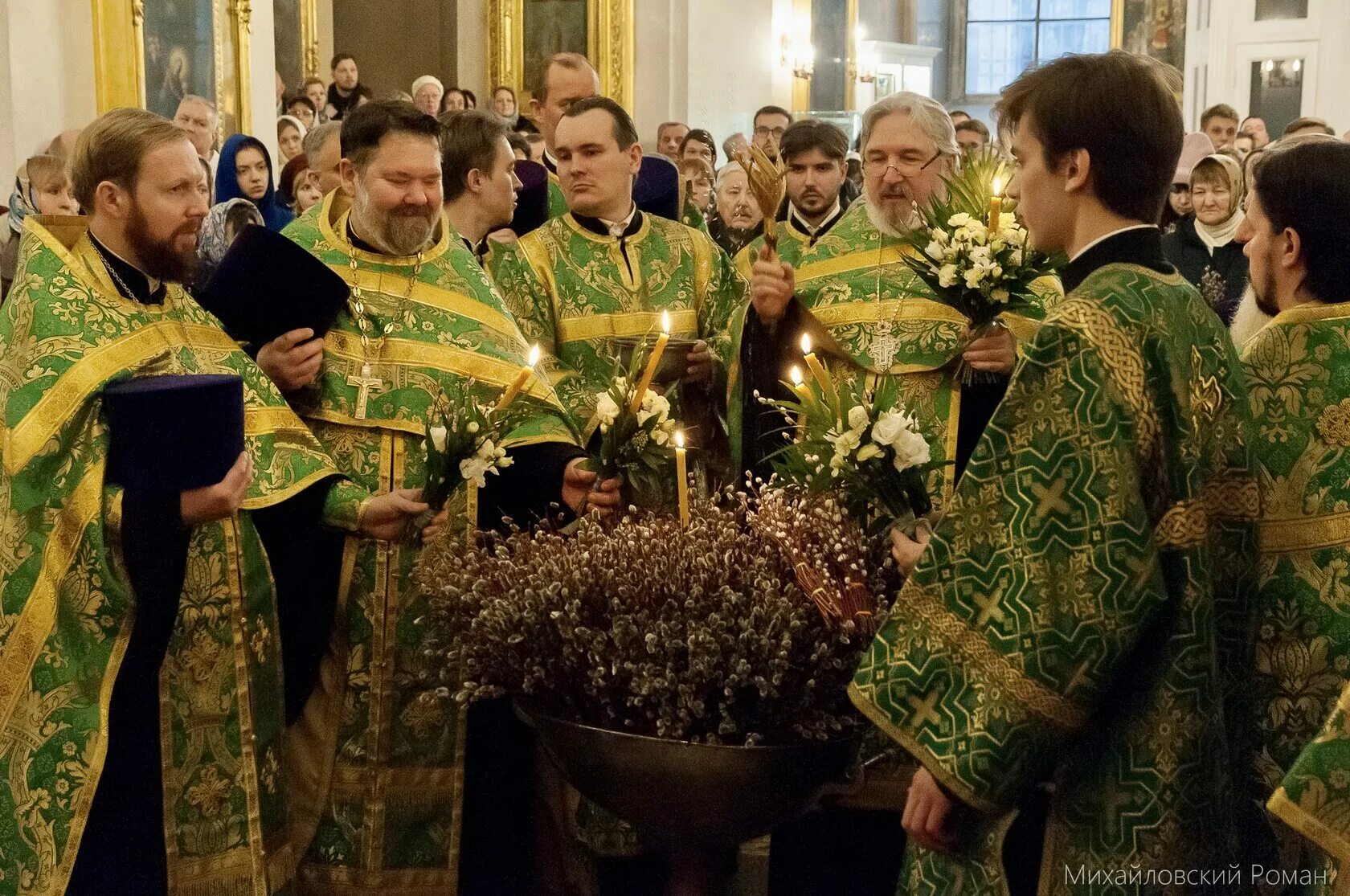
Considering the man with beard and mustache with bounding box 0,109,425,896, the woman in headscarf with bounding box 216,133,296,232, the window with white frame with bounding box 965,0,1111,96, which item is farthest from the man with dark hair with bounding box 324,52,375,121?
the window with white frame with bounding box 965,0,1111,96

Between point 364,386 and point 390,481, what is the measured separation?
0.80 ft

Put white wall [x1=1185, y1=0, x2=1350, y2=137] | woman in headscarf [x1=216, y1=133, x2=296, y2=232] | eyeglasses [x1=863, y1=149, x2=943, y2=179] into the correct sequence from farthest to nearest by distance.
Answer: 1. white wall [x1=1185, y1=0, x2=1350, y2=137]
2. woman in headscarf [x1=216, y1=133, x2=296, y2=232]
3. eyeglasses [x1=863, y1=149, x2=943, y2=179]

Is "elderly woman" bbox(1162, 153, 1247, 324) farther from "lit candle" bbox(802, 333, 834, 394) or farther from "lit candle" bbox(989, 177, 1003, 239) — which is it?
"lit candle" bbox(802, 333, 834, 394)

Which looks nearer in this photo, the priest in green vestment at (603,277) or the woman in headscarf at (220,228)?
the priest in green vestment at (603,277)

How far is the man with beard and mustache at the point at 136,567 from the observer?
10.3 ft

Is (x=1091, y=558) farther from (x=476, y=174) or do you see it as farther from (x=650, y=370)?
(x=476, y=174)

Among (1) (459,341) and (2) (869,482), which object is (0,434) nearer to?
(1) (459,341)

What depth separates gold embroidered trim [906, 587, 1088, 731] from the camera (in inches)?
88.4

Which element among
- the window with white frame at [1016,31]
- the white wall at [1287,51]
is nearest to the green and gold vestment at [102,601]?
the white wall at [1287,51]

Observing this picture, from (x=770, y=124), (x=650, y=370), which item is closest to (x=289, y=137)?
(x=770, y=124)

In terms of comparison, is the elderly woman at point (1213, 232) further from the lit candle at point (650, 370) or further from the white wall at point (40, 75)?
the white wall at point (40, 75)

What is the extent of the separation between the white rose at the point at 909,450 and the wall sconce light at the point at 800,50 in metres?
18.2

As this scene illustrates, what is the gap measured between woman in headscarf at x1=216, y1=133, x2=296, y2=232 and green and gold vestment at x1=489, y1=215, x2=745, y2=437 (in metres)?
3.89

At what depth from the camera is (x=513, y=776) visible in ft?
13.6
